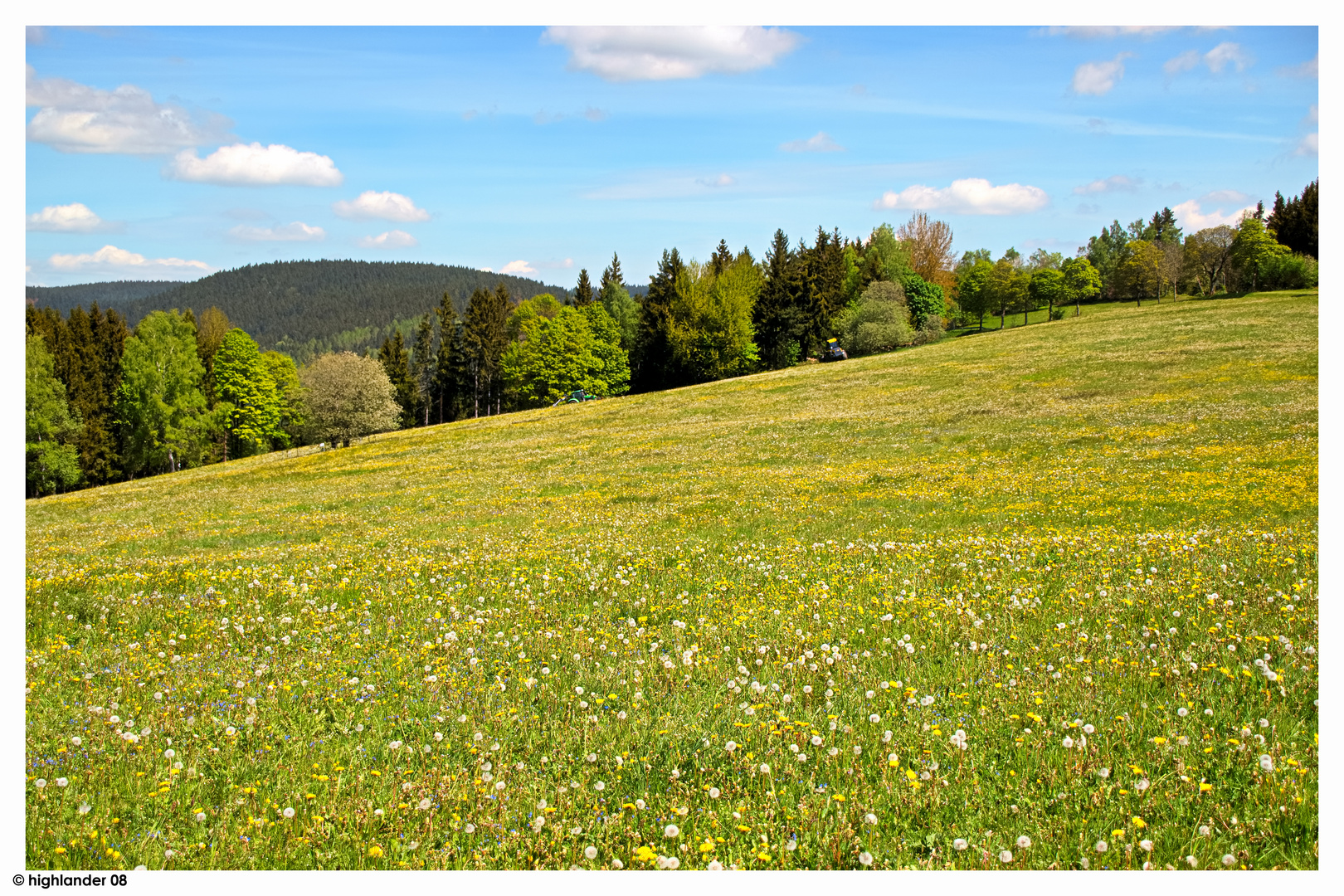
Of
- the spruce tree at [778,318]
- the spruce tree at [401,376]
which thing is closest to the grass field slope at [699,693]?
the spruce tree at [778,318]

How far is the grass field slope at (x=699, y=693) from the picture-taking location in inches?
185

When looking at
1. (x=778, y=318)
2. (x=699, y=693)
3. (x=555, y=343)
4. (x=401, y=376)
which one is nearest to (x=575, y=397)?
(x=555, y=343)

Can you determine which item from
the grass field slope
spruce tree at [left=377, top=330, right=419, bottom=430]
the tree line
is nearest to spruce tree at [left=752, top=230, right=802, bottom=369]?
the tree line

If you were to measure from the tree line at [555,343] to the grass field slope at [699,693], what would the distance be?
68028 millimetres

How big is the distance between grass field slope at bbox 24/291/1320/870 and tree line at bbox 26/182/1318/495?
223ft

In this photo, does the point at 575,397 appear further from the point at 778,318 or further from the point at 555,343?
the point at 778,318

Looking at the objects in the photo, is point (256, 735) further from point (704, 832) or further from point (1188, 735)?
point (1188, 735)

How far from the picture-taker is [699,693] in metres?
6.80

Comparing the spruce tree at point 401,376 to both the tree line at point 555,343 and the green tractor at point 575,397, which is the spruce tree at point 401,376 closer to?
the tree line at point 555,343

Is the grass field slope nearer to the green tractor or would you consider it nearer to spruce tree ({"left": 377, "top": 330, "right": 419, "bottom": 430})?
the green tractor

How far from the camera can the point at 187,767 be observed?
5.54 meters

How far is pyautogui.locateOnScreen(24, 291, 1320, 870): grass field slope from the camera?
15.4 feet

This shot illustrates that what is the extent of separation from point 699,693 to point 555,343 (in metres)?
84.9
